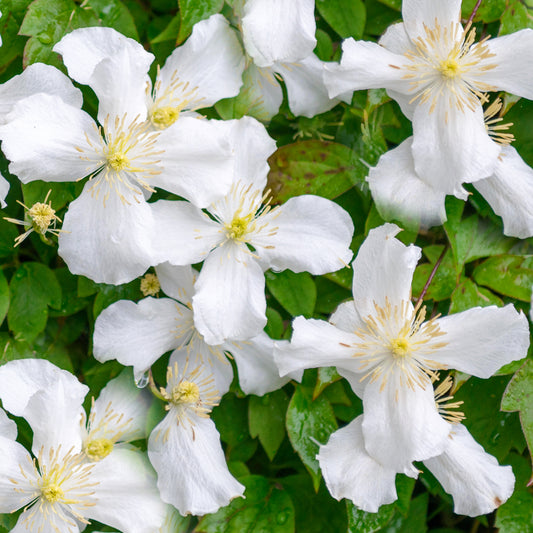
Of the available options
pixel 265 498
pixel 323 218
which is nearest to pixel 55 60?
pixel 323 218

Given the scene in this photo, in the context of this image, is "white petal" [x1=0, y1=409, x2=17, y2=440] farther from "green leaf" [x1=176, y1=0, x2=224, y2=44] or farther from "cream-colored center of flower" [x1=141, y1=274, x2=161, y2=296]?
"green leaf" [x1=176, y1=0, x2=224, y2=44]

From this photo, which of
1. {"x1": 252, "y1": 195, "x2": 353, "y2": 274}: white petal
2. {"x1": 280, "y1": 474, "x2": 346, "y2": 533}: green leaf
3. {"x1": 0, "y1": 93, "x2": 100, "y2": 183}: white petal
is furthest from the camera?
{"x1": 280, "y1": 474, "x2": 346, "y2": 533}: green leaf

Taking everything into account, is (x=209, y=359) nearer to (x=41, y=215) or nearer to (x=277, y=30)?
(x=41, y=215)

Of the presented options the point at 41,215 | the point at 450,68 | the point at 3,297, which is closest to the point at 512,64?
the point at 450,68

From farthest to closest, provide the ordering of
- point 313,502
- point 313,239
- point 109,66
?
point 313,502 < point 313,239 < point 109,66

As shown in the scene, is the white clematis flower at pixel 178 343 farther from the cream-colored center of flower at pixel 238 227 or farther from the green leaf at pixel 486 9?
the green leaf at pixel 486 9

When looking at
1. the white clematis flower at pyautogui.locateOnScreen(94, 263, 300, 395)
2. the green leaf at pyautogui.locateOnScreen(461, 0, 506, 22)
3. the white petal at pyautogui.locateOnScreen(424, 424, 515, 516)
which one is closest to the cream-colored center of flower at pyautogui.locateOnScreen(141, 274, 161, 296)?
the white clematis flower at pyautogui.locateOnScreen(94, 263, 300, 395)

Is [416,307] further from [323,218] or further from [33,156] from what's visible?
[33,156]
